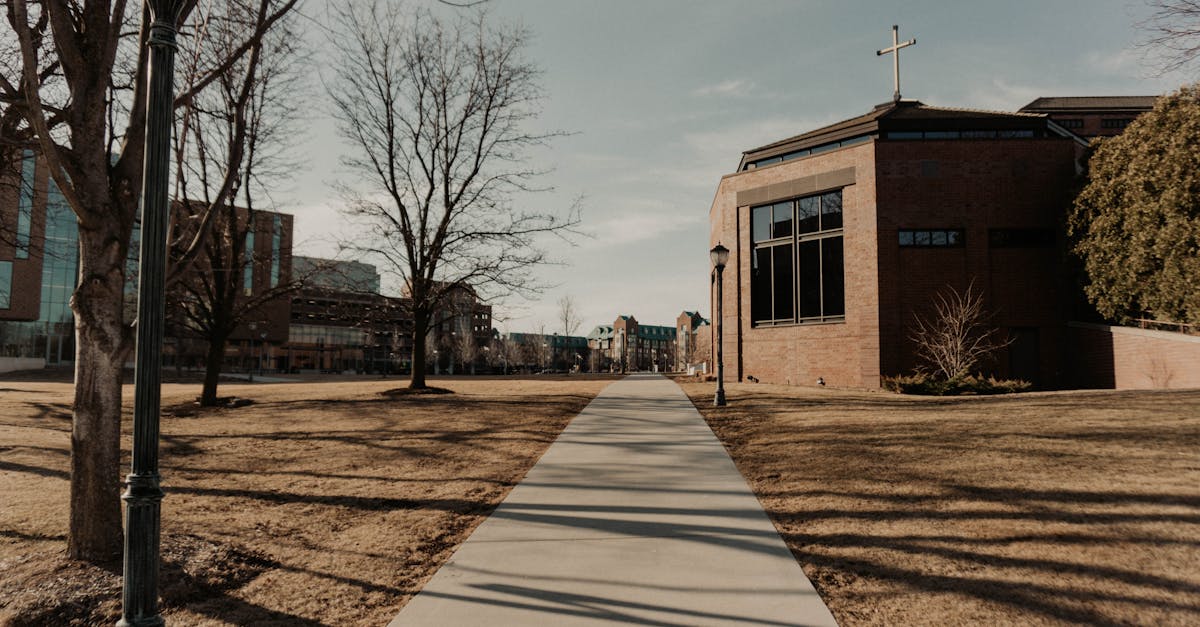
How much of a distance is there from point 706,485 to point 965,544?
9.89 ft

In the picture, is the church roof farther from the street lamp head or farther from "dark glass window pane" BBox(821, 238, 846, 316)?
the street lamp head

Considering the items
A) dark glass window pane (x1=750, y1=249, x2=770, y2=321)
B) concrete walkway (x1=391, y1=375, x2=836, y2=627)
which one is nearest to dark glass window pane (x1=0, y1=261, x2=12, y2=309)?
dark glass window pane (x1=750, y1=249, x2=770, y2=321)

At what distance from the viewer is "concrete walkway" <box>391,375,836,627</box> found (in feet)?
13.8

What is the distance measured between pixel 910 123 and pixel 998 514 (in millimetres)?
22394

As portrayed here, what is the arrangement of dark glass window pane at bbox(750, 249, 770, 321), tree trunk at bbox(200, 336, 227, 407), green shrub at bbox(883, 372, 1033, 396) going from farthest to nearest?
dark glass window pane at bbox(750, 249, 770, 321) → green shrub at bbox(883, 372, 1033, 396) → tree trunk at bbox(200, 336, 227, 407)

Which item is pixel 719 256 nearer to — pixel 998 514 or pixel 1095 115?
pixel 998 514

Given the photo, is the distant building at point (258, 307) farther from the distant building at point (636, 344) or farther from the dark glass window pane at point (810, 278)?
the distant building at point (636, 344)

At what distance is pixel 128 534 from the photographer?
3434mm

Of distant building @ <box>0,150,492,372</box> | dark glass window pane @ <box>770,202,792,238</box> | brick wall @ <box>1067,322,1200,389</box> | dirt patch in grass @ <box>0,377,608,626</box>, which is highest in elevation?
dark glass window pane @ <box>770,202,792,238</box>

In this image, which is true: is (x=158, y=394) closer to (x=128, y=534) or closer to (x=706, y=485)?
(x=128, y=534)

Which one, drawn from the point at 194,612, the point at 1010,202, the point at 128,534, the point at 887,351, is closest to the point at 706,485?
the point at 194,612

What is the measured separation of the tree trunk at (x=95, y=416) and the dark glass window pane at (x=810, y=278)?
24222 millimetres

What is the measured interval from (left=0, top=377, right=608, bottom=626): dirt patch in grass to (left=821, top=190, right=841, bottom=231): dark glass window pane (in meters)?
16.7

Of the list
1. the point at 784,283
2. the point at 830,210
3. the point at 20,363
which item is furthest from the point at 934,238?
the point at 20,363
